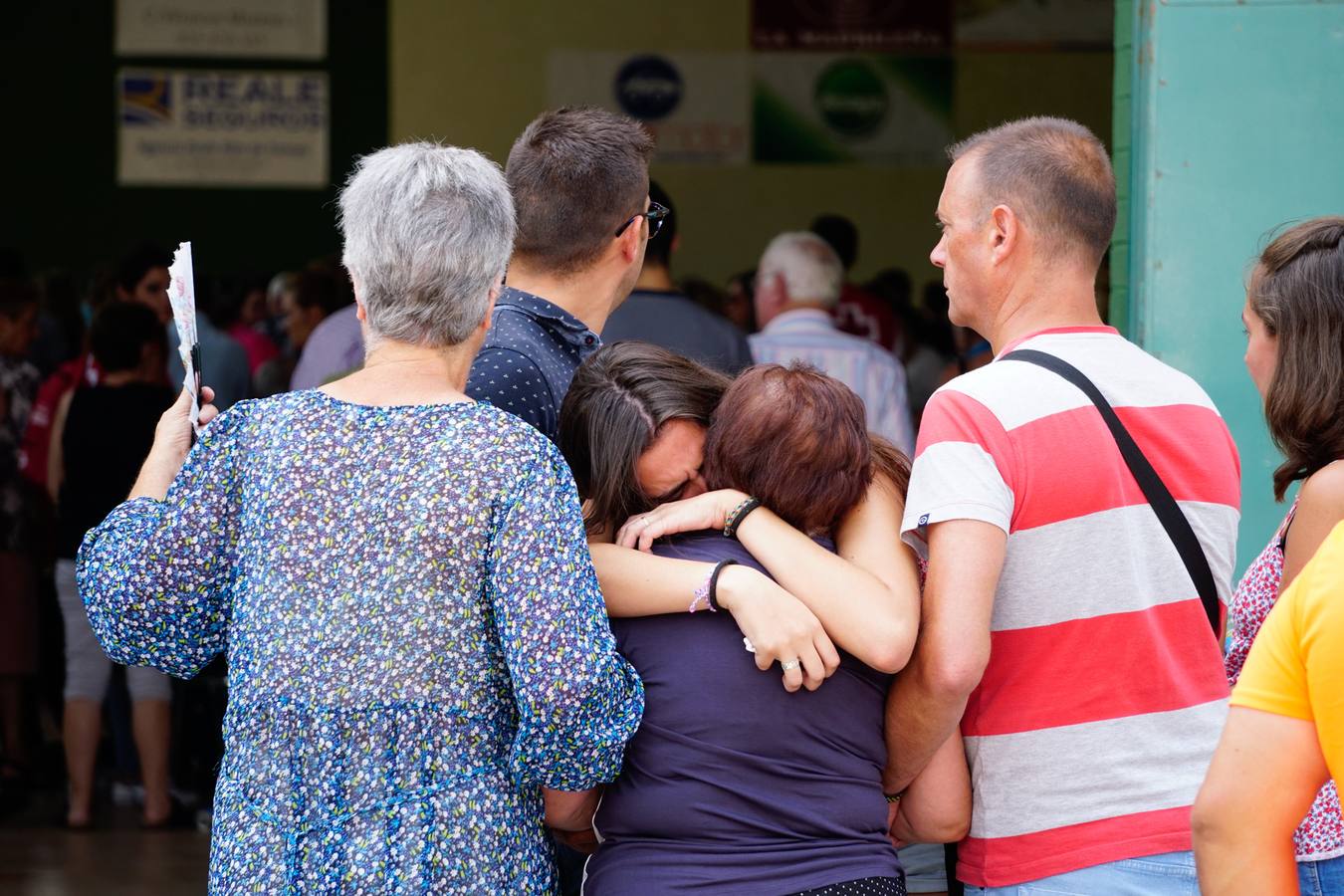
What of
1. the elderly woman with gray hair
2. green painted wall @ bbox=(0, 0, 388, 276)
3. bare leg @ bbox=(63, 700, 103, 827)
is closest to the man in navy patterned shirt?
the elderly woman with gray hair

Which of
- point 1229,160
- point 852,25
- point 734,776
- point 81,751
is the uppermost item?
point 852,25

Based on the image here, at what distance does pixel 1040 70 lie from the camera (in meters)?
11.8

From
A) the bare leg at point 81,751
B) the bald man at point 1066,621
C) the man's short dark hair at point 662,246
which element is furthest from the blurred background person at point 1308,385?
the bare leg at point 81,751

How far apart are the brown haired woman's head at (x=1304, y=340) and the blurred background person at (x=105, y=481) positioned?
4.21 metres

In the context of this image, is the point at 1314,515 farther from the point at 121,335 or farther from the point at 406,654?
the point at 121,335

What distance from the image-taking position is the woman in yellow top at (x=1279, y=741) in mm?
1269

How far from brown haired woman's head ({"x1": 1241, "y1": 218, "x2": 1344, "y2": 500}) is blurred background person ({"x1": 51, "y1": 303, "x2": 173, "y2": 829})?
166 inches

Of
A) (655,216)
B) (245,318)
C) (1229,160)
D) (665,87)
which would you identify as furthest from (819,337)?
(665,87)

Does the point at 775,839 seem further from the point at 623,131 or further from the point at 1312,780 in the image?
the point at 623,131

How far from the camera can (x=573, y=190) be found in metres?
2.32

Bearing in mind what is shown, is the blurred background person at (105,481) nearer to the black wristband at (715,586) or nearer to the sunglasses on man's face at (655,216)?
the sunglasses on man's face at (655,216)

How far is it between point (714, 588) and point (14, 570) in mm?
4948

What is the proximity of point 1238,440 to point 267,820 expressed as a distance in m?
2.13

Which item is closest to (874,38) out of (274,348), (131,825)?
(274,348)
